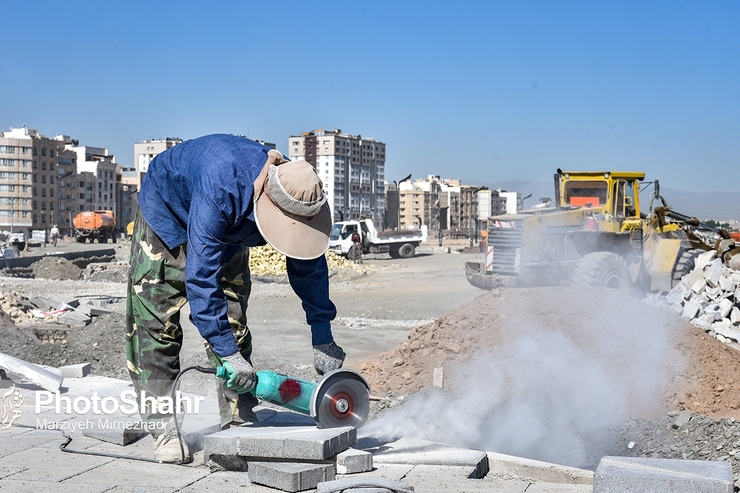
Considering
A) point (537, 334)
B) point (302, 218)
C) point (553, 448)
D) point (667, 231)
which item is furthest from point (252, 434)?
point (667, 231)

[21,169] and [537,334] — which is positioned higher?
[21,169]

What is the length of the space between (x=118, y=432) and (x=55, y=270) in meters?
23.1

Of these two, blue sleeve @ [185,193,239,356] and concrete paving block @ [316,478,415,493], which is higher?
blue sleeve @ [185,193,239,356]

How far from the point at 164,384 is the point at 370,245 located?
1198 inches

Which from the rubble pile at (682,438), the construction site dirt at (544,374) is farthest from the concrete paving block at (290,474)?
the rubble pile at (682,438)

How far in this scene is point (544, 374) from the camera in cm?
768

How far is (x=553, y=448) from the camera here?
6488 mm

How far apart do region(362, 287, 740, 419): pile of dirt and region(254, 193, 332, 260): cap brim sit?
420 centimetres

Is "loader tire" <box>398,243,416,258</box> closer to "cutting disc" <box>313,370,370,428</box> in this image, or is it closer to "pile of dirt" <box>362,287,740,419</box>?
"pile of dirt" <box>362,287,740,419</box>

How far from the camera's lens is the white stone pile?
423 inches

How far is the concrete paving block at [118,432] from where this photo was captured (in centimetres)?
443

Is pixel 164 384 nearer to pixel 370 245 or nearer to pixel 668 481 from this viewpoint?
pixel 668 481

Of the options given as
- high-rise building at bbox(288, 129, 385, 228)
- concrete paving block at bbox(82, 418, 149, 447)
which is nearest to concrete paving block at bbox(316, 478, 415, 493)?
concrete paving block at bbox(82, 418, 149, 447)

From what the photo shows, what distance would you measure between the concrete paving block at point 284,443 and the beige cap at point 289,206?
0.84 metres
